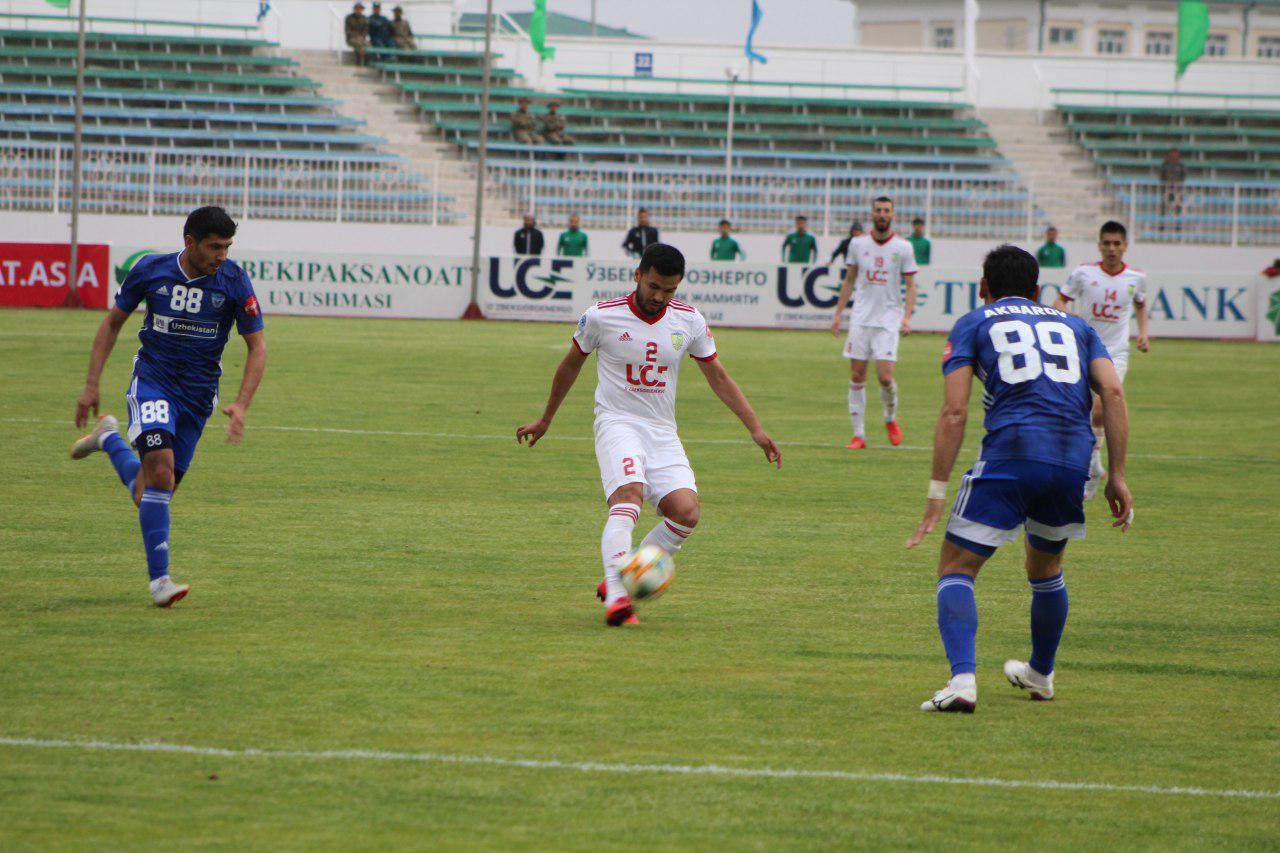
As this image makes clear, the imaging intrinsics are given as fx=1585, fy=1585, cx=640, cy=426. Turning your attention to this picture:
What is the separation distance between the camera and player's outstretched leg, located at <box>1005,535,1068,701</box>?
6.25 metres

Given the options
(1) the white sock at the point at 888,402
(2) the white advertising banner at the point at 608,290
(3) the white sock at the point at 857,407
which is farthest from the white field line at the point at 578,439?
(2) the white advertising banner at the point at 608,290

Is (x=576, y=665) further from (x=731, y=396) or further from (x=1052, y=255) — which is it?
(x=1052, y=255)

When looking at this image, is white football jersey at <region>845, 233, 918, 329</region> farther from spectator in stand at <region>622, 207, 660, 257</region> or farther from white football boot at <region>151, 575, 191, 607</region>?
spectator in stand at <region>622, 207, 660, 257</region>

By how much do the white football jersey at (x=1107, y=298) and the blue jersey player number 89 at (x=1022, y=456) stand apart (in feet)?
27.4

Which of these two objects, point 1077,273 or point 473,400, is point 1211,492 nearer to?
point 1077,273

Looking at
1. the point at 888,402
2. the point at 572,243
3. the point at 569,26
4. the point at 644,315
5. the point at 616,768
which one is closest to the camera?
the point at 616,768

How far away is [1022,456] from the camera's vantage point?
19.8 feet

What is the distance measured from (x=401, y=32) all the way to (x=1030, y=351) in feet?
135

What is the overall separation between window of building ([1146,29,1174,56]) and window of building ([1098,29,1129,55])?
1.15 meters

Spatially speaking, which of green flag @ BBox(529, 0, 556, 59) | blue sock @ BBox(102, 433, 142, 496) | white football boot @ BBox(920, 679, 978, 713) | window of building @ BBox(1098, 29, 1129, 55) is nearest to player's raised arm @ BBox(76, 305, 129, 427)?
blue sock @ BBox(102, 433, 142, 496)

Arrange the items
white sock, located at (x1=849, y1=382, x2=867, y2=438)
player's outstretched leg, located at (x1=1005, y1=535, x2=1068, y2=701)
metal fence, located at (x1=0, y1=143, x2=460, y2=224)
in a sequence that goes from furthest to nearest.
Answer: metal fence, located at (x1=0, y1=143, x2=460, y2=224) < white sock, located at (x1=849, y1=382, x2=867, y2=438) < player's outstretched leg, located at (x1=1005, y1=535, x2=1068, y2=701)

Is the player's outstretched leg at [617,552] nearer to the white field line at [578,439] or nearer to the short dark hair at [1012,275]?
the short dark hair at [1012,275]

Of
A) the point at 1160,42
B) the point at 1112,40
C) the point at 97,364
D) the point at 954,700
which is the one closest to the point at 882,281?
the point at 97,364

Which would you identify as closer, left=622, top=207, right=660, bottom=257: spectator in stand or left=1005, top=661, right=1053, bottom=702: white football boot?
left=1005, top=661, right=1053, bottom=702: white football boot
